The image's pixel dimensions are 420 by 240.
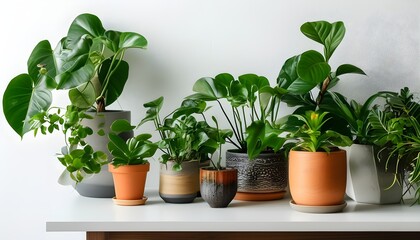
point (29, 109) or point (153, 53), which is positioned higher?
point (153, 53)

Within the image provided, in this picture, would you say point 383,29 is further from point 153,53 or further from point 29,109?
point 29,109

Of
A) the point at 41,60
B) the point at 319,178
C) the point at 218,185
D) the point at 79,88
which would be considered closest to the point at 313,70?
the point at 319,178

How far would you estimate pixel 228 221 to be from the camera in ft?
5.20

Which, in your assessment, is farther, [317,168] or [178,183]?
[178,183]

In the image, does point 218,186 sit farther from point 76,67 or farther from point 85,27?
point 85,27

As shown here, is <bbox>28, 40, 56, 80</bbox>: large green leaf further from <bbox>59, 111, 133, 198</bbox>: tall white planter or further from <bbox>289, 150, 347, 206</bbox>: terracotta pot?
<bbox>289, 150, 347, 206</bbox>: terracotta pot

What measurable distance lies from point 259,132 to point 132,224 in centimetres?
41

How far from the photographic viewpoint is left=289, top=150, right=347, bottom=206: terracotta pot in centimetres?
168

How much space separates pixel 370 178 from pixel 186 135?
52cm

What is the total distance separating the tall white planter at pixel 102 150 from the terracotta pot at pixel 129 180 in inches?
3.4

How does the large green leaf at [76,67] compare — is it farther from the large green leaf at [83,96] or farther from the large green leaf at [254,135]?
the large green leaf at [254,135]

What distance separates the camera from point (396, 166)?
179cm

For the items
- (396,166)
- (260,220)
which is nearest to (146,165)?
(260,220)

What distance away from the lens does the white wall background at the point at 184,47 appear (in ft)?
6.67
